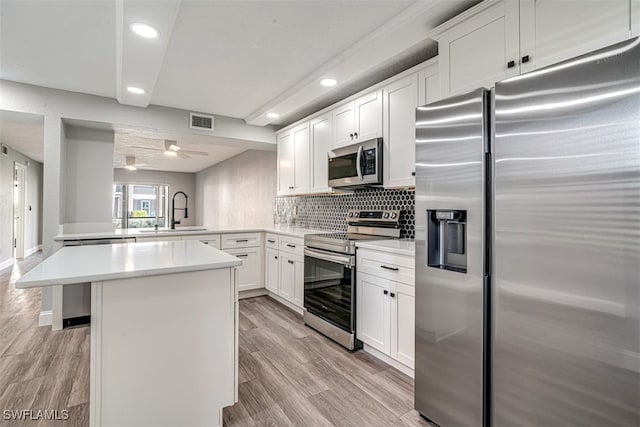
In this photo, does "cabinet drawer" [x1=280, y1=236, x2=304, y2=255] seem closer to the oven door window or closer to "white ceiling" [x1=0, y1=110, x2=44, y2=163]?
the oven door window

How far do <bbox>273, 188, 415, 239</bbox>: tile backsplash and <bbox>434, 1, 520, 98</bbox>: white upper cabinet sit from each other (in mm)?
1159

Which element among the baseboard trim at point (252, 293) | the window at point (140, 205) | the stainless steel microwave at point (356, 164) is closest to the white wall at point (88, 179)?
the baseboard trim at point (252, 293)

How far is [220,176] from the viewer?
802 cm

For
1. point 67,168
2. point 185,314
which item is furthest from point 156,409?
point 67,168

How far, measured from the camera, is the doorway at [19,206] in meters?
6.37

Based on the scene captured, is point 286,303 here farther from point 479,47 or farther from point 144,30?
point 479,47

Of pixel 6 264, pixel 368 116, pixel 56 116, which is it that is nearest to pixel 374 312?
pixel 368 116

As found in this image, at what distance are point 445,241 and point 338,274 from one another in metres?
1.18

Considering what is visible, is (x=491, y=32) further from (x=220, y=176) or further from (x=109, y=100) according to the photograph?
(x=220, y=176)

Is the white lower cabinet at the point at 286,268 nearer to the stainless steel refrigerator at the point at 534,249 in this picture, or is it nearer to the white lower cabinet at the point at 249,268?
the white lower cabinet at the point at 249,268

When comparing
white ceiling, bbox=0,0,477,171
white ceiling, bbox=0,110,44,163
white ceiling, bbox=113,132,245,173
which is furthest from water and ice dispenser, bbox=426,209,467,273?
white ceiling, bbox=0,110,44,163

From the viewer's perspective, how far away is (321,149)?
11.8ft

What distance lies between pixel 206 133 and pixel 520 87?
3614 millimetres

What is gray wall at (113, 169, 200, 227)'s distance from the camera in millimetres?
9500
